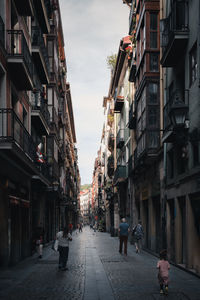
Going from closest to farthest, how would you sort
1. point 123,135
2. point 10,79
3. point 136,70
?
1. point 10,79
2. point 136,70
3. point 123,135

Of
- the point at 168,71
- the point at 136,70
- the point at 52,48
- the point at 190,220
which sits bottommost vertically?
the point at 190,220

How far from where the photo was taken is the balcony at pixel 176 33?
598 inches

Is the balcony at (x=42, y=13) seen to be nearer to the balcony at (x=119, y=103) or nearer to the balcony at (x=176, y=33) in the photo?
the balcony at (x=176, y=33)

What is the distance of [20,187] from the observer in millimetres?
19328

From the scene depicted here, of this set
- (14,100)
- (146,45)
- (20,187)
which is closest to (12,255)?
(20,187)

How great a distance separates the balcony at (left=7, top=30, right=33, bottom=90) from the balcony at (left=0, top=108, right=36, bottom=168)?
147cm

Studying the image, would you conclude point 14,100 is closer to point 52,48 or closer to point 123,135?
point 52,48

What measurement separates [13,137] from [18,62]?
107 inches

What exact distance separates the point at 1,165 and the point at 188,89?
21.2 feet

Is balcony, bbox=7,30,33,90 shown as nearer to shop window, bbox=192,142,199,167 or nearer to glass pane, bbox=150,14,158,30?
shop window, bbox=192,142,199,167

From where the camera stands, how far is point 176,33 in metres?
15.1

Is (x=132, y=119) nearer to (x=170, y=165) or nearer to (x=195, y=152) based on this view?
(x=170, y=165)

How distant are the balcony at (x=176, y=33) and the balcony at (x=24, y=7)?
17.2 ft

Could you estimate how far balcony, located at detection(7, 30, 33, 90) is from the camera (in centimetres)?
1563
